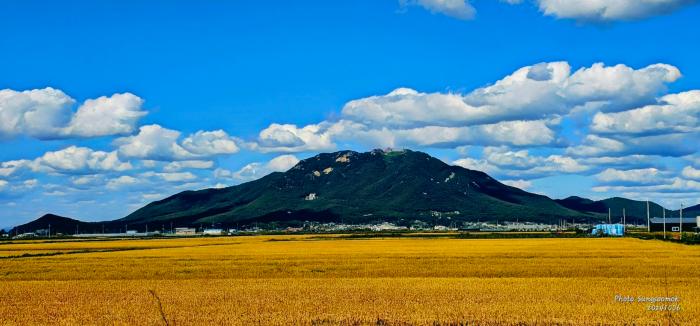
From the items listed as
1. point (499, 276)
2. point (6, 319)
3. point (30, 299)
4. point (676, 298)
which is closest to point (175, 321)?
point (6, 319)

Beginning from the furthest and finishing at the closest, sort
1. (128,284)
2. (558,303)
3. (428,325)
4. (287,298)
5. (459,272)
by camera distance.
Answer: (459,272) < (128,284) < (287,298) < (558,303) < (428,325)

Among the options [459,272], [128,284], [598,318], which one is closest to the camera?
[598,318]

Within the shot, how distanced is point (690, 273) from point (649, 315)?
2390cm

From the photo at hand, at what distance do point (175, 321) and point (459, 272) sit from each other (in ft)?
93.3

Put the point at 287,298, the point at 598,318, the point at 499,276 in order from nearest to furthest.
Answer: the point at 598,318
the point at 287,298
the point at 499,276

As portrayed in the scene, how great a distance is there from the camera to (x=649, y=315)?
29.3 m

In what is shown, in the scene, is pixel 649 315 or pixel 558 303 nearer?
pixel 649 315

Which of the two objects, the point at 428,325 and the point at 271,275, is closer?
the point at 428,325

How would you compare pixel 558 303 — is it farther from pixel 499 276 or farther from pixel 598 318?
pixel 499 276

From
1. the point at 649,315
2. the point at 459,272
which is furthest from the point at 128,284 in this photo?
the point at 649,315

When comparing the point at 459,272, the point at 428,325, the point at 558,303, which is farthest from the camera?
the point at 459,272

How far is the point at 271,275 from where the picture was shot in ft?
175

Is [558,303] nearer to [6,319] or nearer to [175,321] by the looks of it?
[175,321]

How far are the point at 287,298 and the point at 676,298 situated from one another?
58.1 feet
